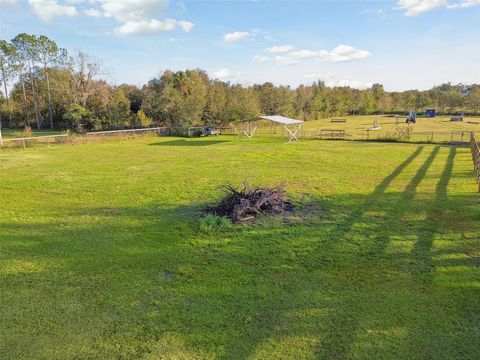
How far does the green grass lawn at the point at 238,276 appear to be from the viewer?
3803 mm

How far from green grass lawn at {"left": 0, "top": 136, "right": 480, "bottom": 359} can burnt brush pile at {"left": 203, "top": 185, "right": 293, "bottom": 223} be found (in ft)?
1.47

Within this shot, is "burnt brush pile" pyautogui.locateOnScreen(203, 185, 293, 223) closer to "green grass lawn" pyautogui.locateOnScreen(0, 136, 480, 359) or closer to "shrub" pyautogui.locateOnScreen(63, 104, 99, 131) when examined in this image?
"green grass lawn" pyautogui.locateOnScreen(0, 136, 480, 359)

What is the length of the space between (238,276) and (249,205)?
107 inches

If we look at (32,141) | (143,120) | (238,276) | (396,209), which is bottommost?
(238,276)

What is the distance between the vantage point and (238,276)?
5.30 metres

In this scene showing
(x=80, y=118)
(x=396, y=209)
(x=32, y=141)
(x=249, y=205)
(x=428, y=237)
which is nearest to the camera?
(x=428, y=237)

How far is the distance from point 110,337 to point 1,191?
9.13m

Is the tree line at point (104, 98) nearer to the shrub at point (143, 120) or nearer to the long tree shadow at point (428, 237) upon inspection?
the shrub at point (143, 120)

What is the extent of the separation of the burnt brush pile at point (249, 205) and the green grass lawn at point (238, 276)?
0.45 m

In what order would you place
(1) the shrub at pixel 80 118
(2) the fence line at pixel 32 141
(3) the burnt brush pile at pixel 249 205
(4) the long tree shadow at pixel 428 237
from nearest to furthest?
(4) the long tree shadow at pixel 428 237
(3) the burnt brush pile at pixel 249 205
(2) the fence line at pixel 32 141
(1) the shrub at pixel 80 118

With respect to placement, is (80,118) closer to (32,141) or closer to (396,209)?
(32,141)

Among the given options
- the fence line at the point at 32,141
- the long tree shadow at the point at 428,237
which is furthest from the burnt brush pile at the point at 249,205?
the fence line at the point at 32,141

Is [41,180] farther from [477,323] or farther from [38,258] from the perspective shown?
[477,323]

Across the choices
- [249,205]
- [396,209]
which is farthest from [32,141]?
[396,209]
